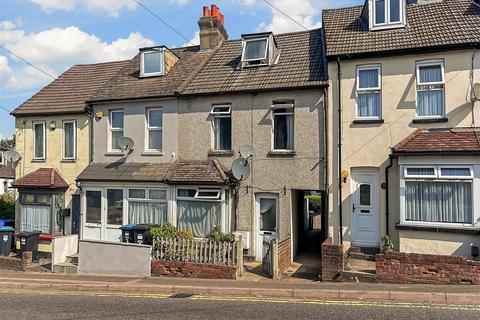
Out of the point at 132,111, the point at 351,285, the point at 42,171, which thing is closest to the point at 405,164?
the point at 351,285

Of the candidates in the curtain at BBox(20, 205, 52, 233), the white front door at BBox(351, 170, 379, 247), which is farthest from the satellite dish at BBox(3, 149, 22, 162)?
the white front door at BBox(351, 170, 379, 247)

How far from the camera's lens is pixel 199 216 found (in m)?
13.2

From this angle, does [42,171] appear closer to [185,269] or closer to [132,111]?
[132,111]

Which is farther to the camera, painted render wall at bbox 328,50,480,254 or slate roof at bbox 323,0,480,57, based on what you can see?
slate roof at bbox 323,0,480,57

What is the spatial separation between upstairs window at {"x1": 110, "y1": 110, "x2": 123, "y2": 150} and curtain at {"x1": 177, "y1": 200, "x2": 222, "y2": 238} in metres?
3.80

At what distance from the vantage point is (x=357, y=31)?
13.0 m

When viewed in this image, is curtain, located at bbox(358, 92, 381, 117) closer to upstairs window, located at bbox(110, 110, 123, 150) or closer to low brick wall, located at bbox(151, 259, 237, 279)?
low brick wall, located at bbox(151, 259, 237, 279)

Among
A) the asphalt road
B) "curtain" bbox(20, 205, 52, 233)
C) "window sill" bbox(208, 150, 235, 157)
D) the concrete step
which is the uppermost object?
"window sill" bbox(208, 150, 235, 157)

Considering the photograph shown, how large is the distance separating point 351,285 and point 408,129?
16.3 feet

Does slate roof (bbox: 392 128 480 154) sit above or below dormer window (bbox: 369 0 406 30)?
below

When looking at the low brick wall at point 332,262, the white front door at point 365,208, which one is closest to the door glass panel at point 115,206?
the low brick wall at point 332,262

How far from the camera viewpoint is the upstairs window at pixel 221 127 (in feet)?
44.6

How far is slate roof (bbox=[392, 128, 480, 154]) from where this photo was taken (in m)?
9.90

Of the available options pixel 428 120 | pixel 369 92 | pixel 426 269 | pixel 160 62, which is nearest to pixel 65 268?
pixel 160 62
